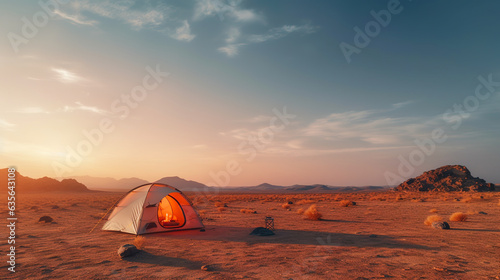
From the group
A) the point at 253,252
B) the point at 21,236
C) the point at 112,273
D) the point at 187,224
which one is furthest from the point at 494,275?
the point at 21,236

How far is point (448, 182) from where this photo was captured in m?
68.0

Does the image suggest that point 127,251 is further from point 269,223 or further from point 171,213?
point 269,223

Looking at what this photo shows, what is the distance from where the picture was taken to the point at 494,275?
6.66 metres

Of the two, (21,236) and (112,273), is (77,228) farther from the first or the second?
(112,273)

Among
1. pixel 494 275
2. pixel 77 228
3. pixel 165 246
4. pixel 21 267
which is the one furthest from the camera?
pixel 77 228

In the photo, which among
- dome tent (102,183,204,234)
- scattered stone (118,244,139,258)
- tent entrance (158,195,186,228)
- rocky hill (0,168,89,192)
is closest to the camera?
scattered stone (118,244,139,258)

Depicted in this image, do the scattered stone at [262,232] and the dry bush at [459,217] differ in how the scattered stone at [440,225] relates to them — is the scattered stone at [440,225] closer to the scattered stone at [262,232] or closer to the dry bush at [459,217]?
the dry bush at [459,217]

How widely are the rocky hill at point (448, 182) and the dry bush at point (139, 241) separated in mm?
75444

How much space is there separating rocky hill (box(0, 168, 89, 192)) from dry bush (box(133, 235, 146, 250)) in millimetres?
111518

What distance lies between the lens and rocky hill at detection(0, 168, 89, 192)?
96.1m

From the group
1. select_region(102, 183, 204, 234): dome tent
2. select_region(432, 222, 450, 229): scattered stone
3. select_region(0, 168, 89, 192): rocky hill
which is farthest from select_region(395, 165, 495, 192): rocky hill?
select_region(0, 168, 89, 192): rocky hill

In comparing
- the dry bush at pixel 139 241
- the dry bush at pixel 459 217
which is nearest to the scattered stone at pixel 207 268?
the dry bush at pixel 139 241

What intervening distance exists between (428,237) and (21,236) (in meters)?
18.7

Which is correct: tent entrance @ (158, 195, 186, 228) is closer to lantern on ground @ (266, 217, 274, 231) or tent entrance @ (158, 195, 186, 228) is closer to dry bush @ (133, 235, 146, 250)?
dry bush @ (133, 235, 146, 250)
